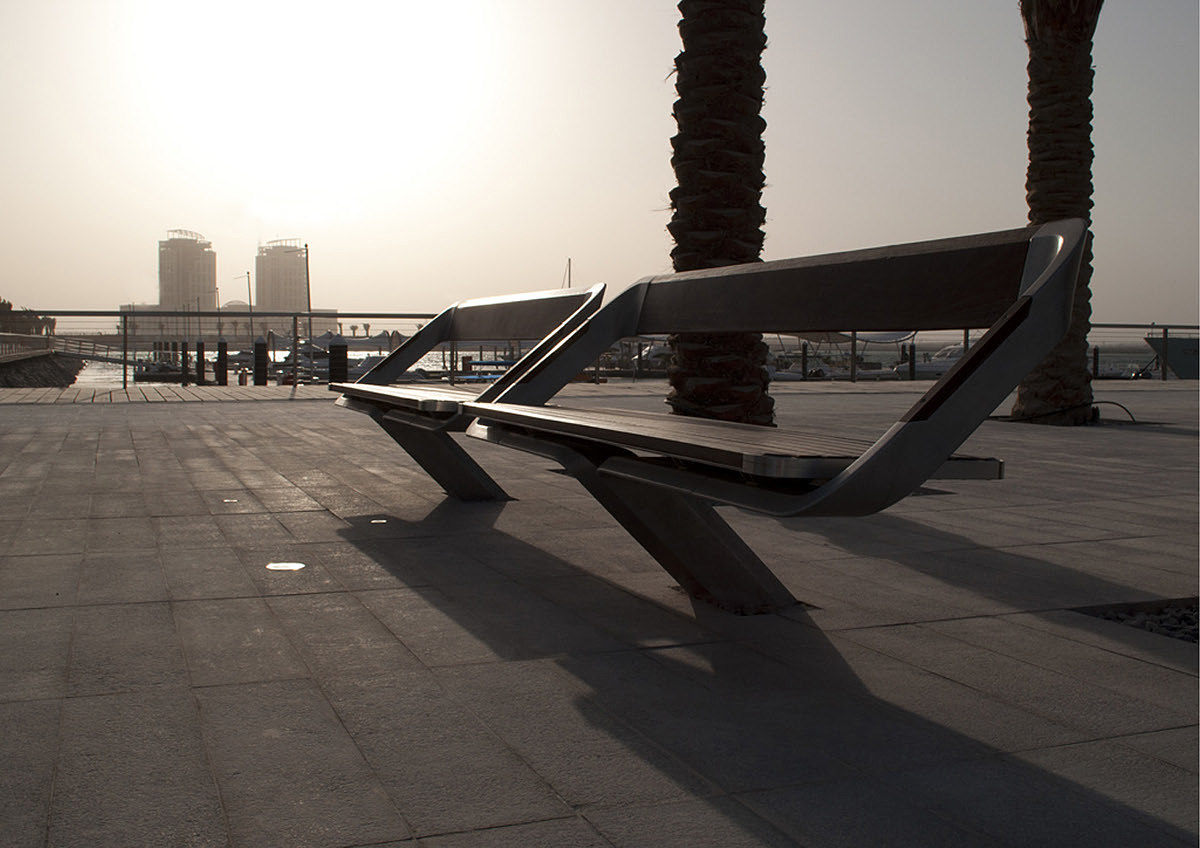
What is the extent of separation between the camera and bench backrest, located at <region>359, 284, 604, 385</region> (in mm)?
4877

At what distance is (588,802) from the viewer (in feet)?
6.53

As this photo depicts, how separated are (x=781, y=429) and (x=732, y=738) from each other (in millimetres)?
1200

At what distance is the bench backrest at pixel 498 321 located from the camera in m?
4.88

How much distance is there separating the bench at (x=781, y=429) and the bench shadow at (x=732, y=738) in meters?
0.34

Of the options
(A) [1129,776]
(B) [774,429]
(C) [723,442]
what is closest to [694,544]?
(B) [774,429]

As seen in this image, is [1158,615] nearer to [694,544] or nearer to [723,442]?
[694,544]

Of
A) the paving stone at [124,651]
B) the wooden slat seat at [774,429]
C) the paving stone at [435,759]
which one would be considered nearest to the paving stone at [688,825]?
the paving stone at [435,759]

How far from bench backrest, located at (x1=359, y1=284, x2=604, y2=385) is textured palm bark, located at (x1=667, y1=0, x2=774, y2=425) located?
0.73 metres

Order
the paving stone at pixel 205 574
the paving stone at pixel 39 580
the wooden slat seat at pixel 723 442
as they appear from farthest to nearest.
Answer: the paving stone at pixel 205 574
the paving stone at pixel 39 580
the wooden slat seat at pixel 723 442

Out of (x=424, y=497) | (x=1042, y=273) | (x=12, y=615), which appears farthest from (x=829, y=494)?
(x=424, y=497)

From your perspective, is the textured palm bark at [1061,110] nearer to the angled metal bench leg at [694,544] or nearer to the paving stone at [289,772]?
the angled metal bench leg at [694,544]

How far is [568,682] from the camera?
105 inches

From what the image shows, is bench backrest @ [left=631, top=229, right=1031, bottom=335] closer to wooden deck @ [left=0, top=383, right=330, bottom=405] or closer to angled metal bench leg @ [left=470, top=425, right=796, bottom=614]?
angled metal bench leg @ [left=470, top=425, right=796, bottom=614]

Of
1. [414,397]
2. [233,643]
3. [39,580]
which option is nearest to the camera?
[233,643]
